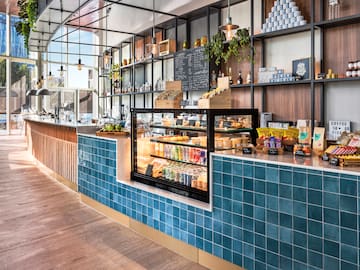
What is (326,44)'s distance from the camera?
4199 mm

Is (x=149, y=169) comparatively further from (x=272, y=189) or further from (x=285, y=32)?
(x=285, y=32)

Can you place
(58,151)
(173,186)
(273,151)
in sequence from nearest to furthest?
(273,151), (173,186), (58,151)

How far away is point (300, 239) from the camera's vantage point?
230cm

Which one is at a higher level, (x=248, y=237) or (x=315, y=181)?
(x=315, y=181)

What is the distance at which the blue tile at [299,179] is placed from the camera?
7.44 feet

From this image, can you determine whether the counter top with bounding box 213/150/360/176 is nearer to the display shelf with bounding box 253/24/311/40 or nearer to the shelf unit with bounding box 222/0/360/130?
the shelf unit with bounding box 222/0/360/130

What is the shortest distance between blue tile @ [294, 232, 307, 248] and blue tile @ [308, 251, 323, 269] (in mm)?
64

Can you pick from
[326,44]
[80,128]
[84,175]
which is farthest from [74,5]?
[326,44]

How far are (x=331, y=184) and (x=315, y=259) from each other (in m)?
0.52

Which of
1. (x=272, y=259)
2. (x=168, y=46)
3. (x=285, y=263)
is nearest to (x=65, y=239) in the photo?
(x=272, y=259)

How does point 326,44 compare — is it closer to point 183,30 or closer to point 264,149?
point 264,149

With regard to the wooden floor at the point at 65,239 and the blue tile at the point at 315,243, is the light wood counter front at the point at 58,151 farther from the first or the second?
the blue tile at the point at 315,243

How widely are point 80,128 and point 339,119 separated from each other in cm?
361

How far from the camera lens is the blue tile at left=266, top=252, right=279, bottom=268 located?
8.02 ft
